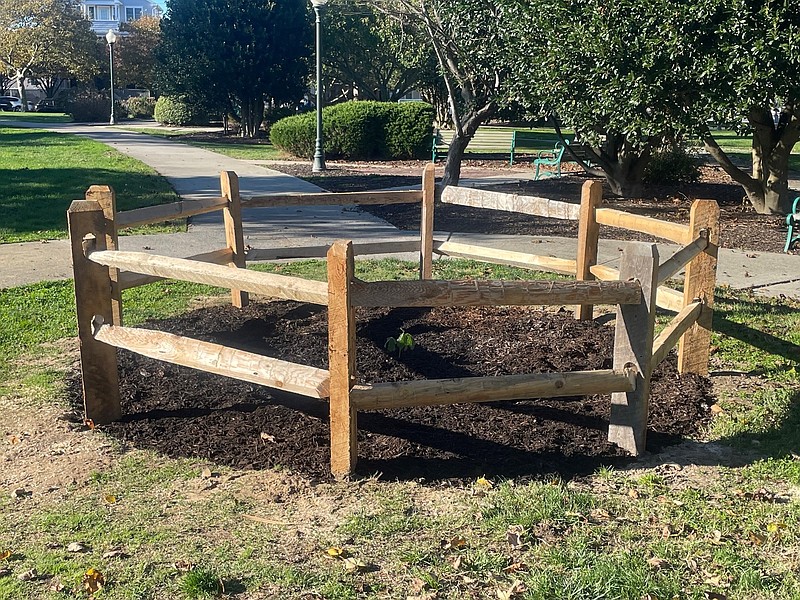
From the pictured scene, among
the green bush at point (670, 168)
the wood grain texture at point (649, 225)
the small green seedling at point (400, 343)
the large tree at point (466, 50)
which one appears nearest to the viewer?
the wood grain texture at point (649, 225)

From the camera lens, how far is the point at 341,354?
376cm

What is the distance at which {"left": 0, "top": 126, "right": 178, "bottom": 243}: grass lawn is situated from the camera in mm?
11492

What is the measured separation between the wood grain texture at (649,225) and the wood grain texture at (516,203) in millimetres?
281

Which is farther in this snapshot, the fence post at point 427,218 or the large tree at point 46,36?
the large tree at point 46,36

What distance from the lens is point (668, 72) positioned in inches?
411

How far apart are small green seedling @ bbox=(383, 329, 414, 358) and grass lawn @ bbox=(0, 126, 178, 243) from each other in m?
6.28

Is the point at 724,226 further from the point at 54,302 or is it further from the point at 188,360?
the point at 188,360

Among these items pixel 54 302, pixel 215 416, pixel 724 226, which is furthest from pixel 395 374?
pixel 724 226

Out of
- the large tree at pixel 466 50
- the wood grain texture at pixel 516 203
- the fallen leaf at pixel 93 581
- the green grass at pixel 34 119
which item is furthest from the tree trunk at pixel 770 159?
the green grass at pixel 34 119

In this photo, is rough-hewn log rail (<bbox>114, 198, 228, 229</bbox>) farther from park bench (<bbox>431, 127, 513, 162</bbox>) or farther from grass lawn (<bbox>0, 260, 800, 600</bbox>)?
park bench (<bbox>431, 127, 513, 162</bbox>)

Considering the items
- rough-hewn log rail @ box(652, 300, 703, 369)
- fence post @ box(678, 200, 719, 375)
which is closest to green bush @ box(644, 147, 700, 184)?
fence post @ box(678, 200, 719, 375)

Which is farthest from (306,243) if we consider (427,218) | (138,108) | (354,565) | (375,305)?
(138,108)

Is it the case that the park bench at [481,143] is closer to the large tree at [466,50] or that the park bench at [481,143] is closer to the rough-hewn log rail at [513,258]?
the large tree at [466,50]

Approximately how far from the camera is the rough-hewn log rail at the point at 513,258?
666cm
